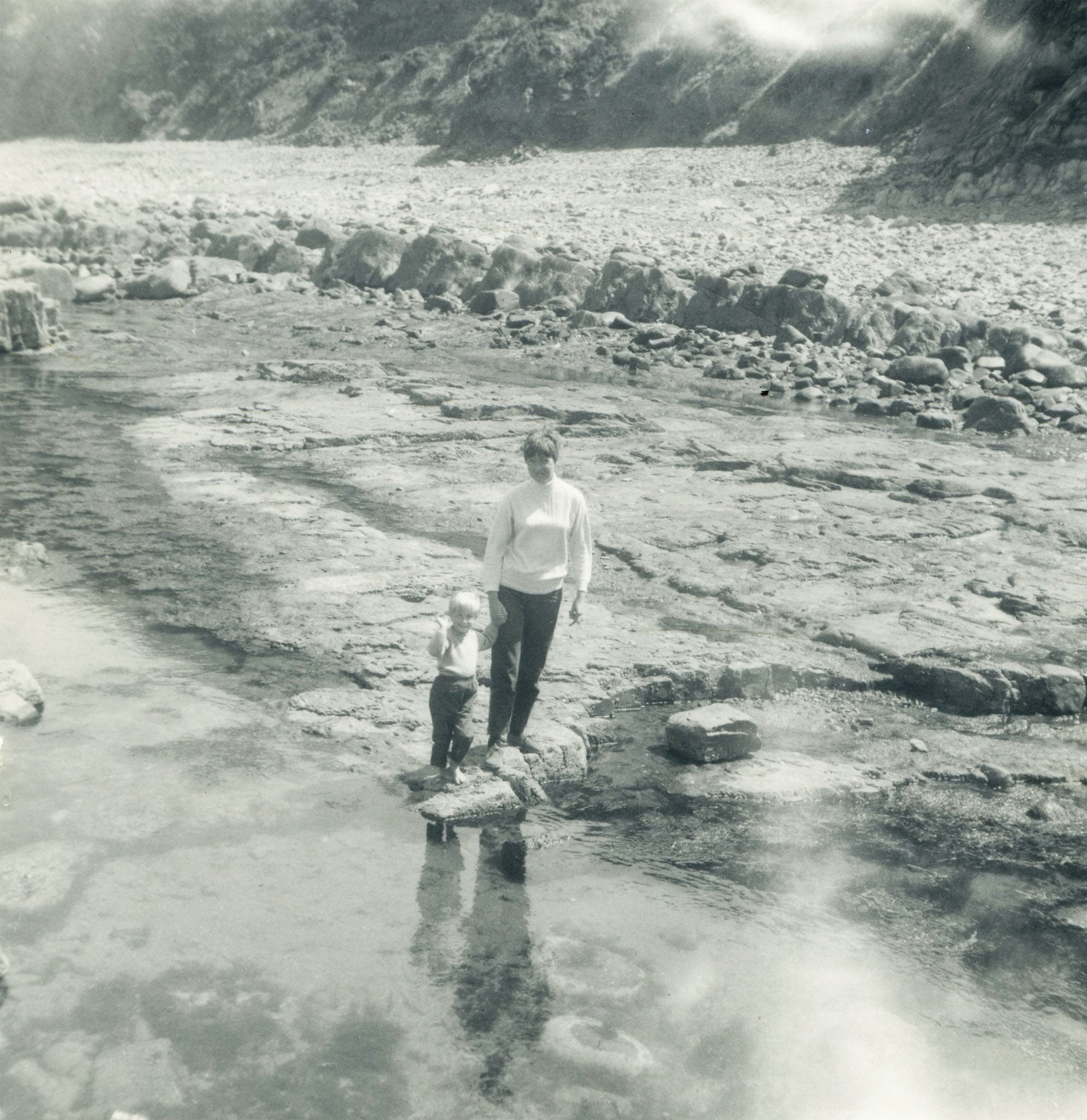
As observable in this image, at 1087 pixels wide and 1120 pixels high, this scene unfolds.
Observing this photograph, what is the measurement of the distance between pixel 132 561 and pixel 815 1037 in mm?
4771

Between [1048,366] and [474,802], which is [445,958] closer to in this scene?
[474,802]

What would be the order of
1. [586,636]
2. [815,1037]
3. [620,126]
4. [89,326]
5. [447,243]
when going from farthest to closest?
1. [620,126]
2. [447,243]
3. [89,326]
4. [586,636]
5. [815,1037]

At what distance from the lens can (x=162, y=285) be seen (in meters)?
18.2

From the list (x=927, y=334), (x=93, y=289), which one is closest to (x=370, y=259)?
(x=93, y=289)

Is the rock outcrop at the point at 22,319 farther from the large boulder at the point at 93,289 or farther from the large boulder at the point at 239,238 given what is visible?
the large boulder at the point at 239,238

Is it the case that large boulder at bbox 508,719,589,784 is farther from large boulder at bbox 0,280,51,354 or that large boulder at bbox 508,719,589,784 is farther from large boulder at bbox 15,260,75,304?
large boulder at bbox 15,260,75,304

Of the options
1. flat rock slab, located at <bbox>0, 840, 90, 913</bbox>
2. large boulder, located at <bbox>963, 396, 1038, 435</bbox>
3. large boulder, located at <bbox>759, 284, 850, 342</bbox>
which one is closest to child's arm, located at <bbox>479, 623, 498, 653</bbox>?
flat rock slab, located at <bbox>0, 840, 90, 913</bbox>

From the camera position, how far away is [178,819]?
4.29 meters

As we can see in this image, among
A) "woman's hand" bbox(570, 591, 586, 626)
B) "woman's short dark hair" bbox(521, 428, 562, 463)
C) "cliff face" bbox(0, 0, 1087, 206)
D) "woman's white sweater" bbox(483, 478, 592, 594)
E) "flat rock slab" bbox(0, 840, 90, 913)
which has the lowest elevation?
"flat rock slab" bbox(0, 840, 90, 913)

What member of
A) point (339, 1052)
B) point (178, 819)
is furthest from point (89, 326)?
point (339, 1052)

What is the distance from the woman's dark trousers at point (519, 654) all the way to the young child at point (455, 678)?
163mm

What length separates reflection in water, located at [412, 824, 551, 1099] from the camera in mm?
3369

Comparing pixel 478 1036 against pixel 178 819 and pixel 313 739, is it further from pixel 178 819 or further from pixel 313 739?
pixel 313 739

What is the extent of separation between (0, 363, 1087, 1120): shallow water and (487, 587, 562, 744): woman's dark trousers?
37 cm
